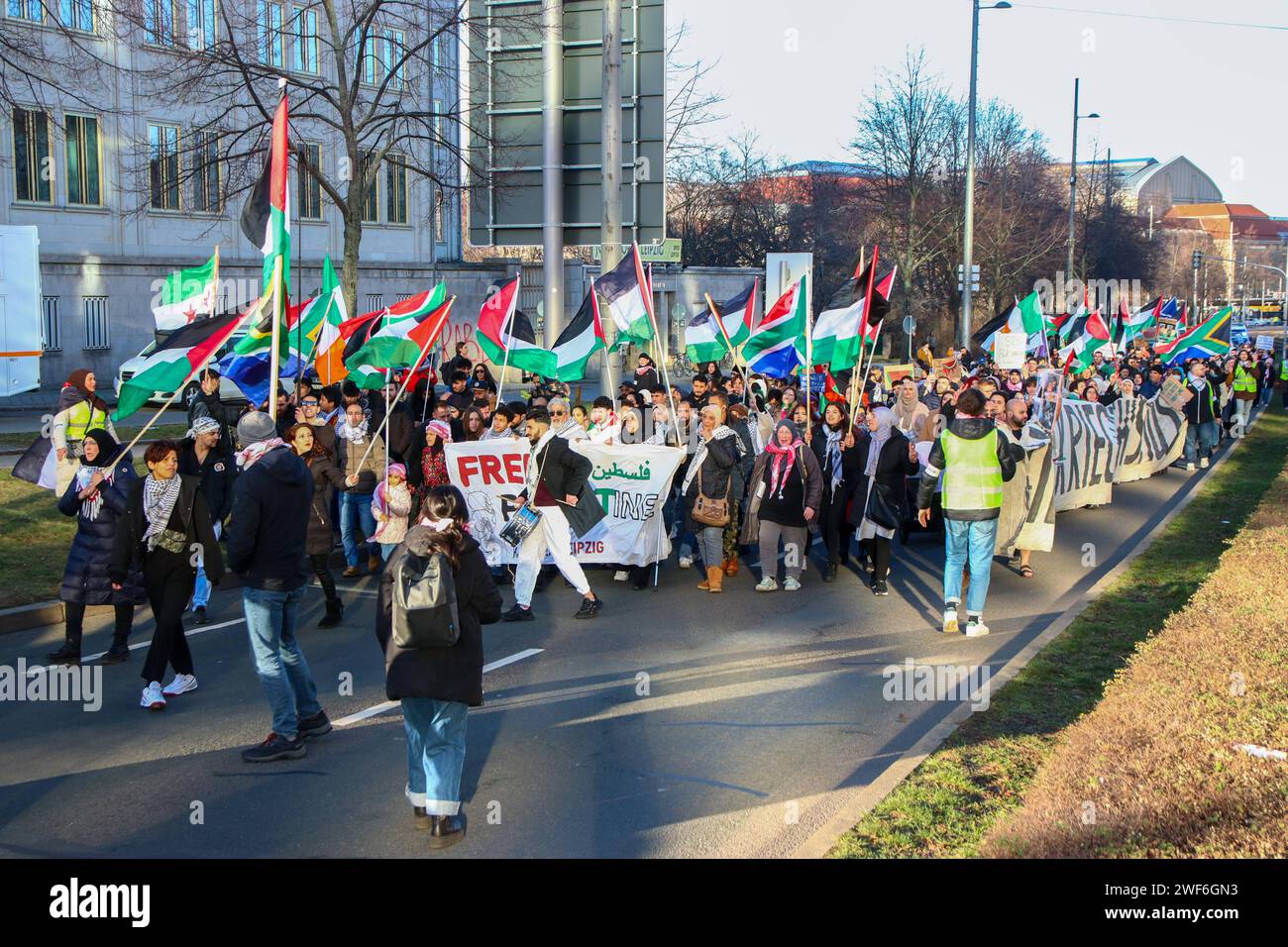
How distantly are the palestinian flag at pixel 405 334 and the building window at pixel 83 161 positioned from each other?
76.9 ft

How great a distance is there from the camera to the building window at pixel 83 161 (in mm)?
33750

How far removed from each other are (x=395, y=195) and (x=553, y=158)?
25.8 meters

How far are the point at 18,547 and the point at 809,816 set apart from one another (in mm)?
8914

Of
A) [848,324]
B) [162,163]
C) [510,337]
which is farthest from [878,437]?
[162,163]

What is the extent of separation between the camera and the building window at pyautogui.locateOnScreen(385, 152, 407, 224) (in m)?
41.5

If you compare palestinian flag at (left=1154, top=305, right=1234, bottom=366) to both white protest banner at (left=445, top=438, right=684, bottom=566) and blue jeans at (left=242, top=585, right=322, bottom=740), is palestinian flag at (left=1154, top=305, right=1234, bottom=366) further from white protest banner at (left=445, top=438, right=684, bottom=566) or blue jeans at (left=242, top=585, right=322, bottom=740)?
blue jeans at (left=242, top=585, right=322, bottom=740)

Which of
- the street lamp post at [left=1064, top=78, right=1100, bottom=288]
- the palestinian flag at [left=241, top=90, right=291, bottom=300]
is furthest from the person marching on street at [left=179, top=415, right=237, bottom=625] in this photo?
the street lamp post at [left=1064, top=78, right=1100, bottom=288]

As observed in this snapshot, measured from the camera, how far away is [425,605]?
18.8 ft

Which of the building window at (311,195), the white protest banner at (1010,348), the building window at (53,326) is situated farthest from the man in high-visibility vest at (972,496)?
the building window at (311,195)

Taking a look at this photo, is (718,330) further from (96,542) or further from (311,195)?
(311,195)

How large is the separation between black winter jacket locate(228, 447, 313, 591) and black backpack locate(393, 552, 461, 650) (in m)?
1.53

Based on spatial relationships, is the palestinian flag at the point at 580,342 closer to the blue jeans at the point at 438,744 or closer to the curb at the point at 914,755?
the curb at the point at 914,755
